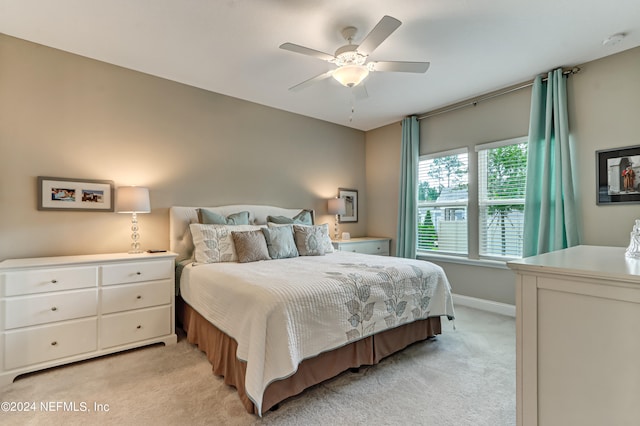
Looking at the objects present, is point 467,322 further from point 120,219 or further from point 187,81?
point 187,81

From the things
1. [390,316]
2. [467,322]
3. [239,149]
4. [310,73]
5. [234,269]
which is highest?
[310,73]

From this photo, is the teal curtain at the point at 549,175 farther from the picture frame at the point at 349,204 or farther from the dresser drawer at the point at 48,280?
the dresser drawer at the point at 48,280

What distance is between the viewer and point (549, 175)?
3.16 metres

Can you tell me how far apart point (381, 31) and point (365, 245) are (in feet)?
10.4

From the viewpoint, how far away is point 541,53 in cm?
282

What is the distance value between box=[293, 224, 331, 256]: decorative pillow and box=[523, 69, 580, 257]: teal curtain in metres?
2.28

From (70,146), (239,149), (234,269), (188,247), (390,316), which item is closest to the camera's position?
(390,316)

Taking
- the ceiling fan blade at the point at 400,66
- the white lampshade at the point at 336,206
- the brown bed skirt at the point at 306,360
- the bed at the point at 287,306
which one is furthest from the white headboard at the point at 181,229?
the ceiling fan blade at the point at 400,66

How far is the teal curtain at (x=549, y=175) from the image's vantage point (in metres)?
3.02

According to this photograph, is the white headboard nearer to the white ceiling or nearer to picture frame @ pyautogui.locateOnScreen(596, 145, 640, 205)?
the white ceiling

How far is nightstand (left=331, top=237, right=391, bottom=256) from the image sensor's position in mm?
4395

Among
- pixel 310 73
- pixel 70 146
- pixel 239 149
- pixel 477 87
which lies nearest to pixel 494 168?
pixel 477 87

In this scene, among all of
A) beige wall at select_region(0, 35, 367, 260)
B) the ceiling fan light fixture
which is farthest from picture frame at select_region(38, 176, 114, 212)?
the ceiling fan light fixture

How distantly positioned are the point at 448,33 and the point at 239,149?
2646mm
